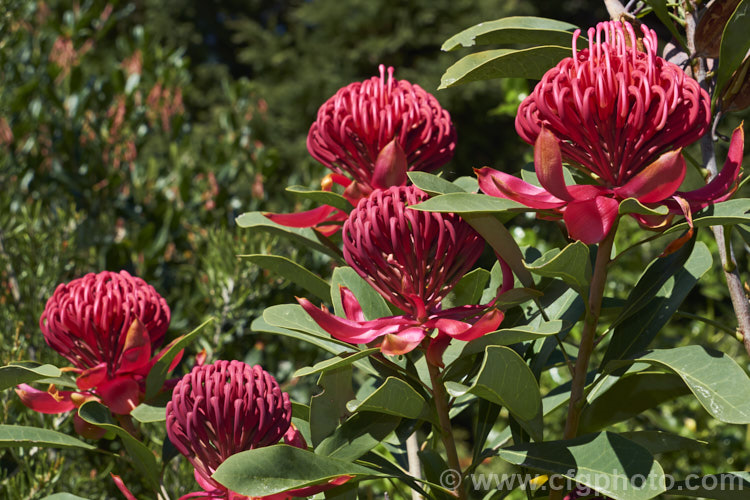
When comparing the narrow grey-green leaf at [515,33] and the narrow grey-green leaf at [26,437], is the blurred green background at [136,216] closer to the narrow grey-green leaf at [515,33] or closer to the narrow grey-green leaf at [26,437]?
the narrow grey-green leaf at [26,437]

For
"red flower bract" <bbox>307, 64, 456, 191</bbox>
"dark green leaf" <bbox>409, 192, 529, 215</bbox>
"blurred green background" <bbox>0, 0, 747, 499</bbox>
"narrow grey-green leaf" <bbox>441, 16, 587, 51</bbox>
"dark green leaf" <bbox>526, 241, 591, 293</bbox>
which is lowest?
"blurred green background" <bbox>0, 0, 747, 499</bbox>

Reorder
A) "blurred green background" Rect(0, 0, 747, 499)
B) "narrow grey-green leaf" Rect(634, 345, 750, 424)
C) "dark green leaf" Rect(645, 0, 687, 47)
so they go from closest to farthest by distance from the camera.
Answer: "narrow grey-green leaf" Rect(634, 345, 750, 424) → "dark green leaf" Rect(645, 0, 687, 47) → "blurred green background" Rect(0, 0, 747, 499)

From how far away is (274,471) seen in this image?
2.00ft

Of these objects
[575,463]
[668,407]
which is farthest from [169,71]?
[575,463]

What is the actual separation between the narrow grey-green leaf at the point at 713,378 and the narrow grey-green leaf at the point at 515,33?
0.37 meters

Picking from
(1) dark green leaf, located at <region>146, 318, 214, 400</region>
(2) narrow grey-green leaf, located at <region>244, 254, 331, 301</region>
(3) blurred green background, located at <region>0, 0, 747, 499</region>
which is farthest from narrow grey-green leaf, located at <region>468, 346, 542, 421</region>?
(3) blurred green background, located at <region>0, 0, 747, 499</region>

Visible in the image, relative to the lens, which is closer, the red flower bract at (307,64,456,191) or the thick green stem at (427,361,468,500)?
the thick green stem at (427,361,468,500)

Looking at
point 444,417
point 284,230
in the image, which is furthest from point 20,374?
point 444,417

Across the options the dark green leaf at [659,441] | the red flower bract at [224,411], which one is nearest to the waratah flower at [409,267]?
the red flower bract at [224,411]

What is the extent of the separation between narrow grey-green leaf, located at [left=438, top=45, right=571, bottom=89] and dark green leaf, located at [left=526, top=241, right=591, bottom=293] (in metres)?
0.23

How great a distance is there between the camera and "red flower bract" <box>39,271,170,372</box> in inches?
34.5

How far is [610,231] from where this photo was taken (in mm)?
621

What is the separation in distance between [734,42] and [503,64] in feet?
0.77

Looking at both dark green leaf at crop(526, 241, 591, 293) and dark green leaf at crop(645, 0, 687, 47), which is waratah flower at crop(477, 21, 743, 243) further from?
dark green leaf at crop(645, 0, 687, 47)
